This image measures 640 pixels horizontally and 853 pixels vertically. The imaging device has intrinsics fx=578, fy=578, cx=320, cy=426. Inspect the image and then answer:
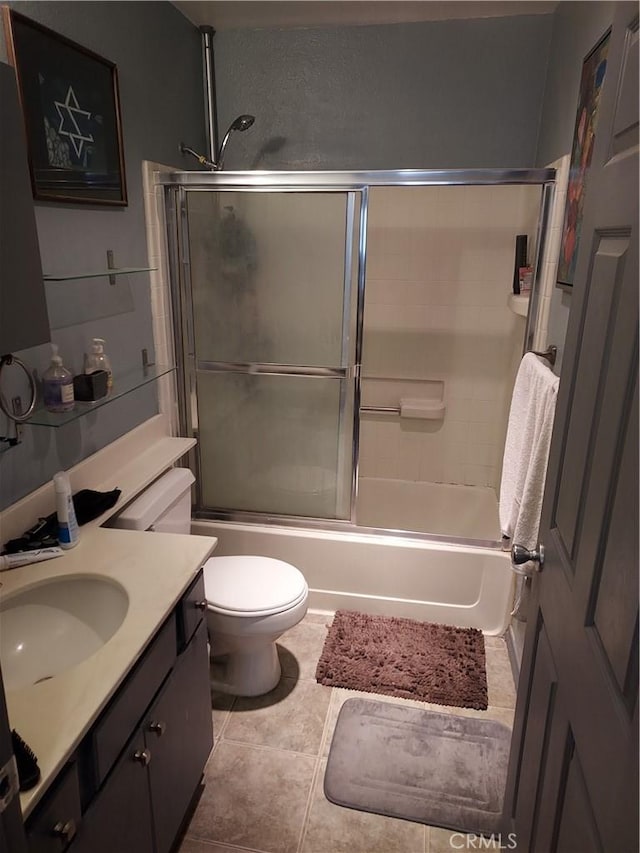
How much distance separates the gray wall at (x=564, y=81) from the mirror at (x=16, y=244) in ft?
4.80

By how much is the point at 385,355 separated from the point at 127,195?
5.68 feet

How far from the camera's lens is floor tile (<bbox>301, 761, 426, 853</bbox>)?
5.48ft

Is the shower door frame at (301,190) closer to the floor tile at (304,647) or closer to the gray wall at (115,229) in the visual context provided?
the gray wall at (115,229)

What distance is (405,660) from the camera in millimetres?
2381

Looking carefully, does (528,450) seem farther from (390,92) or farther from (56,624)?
(390,92)

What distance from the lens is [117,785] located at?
3.97 feet

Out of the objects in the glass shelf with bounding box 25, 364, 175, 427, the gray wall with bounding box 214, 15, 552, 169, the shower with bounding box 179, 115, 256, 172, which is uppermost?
the gray wall with bounding box 214, 15, 552, 169

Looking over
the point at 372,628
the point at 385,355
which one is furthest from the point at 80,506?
the point at 385,355

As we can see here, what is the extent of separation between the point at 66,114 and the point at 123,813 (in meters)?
1.85

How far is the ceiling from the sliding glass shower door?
0.78m

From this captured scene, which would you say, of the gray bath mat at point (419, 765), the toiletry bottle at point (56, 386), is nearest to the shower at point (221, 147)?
the toiletry bottle at point (56, 386)

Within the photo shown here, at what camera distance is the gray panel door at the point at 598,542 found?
30.4 inches

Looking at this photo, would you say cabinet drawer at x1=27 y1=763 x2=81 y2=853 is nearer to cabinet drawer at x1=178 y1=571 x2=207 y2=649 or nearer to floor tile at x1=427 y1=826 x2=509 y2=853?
cabinet drawer at x1=178 y1=571 x2=207 y2=649

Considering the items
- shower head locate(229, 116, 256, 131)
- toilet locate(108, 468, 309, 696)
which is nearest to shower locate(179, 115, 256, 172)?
shower head locate(229, 116, 256, 131)
